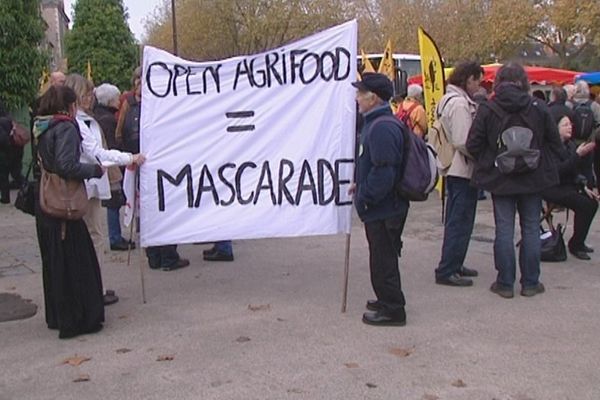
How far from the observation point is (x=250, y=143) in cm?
586

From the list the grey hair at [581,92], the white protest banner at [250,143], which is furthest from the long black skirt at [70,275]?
the grey hair at [581,92]

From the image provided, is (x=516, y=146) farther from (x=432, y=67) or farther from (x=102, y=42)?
(x=102, y=42)

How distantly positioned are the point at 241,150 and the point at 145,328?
4.93ft

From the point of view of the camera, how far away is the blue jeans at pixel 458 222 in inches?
254

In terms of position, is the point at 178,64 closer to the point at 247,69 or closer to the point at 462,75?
the point at 247,69

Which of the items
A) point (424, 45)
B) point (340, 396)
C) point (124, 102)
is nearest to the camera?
point (340, 396)

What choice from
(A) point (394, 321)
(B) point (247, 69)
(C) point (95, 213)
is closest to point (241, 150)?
(B) point (247, 69)

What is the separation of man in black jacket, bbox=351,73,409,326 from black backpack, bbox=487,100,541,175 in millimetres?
1093

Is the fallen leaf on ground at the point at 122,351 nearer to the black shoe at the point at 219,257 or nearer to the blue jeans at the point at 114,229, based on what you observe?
the black shoe at the point at 219,257

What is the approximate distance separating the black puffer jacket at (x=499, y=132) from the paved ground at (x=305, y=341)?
2.98 feet

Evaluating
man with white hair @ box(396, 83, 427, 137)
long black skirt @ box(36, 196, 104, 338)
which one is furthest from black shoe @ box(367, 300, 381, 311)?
man with white hair @ box(396, 83, 427, 137)

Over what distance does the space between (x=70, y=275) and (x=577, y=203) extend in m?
4.83

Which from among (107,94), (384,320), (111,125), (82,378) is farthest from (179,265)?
(82,378)

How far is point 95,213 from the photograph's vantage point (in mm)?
5922
